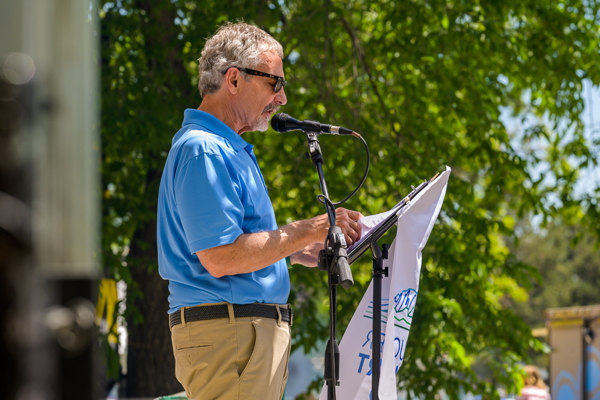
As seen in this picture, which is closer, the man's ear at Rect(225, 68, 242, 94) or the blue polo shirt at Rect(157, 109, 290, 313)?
the blue polo shirt at Rect(157, 109, 290, 313)

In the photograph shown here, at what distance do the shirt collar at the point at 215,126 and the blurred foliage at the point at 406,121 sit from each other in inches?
99.9

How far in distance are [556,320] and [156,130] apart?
6022 millimetres

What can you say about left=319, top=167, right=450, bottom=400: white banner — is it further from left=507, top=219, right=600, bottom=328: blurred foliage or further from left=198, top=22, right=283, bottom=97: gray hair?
left=507, top=219, right=600, bottom=328: blurred foliage

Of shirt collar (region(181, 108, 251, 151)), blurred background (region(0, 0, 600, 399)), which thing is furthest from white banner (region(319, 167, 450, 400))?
blurred background (region(0, 0, 600, 399))

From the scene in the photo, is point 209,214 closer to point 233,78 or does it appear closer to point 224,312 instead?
point 224,312

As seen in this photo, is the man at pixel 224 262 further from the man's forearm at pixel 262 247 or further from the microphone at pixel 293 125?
the microphone at pixel 293 125

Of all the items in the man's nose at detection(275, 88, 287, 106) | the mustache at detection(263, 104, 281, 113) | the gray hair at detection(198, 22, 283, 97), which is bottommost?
the mustache at detection(263, 104, 281, 113)

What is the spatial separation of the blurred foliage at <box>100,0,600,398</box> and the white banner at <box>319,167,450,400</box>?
212 centimetres

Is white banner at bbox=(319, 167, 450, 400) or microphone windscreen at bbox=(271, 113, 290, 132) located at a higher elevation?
microphone windscreen at bbox=(271, 113, 290, 132)

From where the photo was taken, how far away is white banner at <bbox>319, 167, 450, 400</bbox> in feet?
8.79

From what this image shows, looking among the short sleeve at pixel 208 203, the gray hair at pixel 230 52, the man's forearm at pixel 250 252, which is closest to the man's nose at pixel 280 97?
the gray hair at pixel 230 52

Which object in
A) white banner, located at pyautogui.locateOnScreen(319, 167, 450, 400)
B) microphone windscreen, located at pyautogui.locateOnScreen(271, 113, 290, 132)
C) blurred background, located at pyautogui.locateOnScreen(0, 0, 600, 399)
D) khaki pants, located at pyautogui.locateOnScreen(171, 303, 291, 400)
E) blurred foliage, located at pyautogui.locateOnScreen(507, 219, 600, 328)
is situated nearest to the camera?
khaki pants, located at pyautogui.locateOnScreen(171, 303, 291, 400)

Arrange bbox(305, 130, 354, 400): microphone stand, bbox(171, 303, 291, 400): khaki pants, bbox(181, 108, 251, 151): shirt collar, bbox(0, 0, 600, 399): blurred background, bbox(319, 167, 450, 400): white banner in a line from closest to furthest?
1. bbox(305, 130, 354, 400): microphone stand
2. bbox(171, 303, 291, 400): khaki pants
3. bbox(181, 108, 251, 151): shirt collar
4. bbox(319, 167, 450, 400): white banner
5. bbox(0, 0, 600, 399): blurred background

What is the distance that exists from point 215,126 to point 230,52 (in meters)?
0.30
